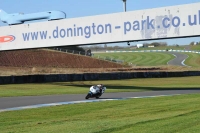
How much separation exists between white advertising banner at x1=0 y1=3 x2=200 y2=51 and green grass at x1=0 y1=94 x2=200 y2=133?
10.9 metres

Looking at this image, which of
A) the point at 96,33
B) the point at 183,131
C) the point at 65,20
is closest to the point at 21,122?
the point at 183,131

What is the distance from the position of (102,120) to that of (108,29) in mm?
17321

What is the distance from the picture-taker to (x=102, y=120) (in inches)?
491

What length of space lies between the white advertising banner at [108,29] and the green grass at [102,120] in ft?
35.6

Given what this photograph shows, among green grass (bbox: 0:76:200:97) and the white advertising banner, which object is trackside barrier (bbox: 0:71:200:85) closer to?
green grass (bbox: 0:76:200:97)

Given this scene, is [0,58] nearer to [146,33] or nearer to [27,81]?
[27,81]

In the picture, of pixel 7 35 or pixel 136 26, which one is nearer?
pixel 136 26

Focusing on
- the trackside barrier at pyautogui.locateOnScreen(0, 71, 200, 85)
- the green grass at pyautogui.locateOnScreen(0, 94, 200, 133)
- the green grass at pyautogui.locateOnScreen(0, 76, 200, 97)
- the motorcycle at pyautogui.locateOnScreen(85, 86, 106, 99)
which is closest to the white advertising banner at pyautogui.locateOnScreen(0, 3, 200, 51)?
the trackside barrier at pyautogui.locateOnScreen(0, 71, 200, 85)

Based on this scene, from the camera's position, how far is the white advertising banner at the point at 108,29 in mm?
26086

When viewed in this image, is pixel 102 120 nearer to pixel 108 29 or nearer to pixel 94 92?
pixel 94 92

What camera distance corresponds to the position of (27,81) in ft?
119

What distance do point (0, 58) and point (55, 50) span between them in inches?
458

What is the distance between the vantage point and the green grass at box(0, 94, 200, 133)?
1043cm

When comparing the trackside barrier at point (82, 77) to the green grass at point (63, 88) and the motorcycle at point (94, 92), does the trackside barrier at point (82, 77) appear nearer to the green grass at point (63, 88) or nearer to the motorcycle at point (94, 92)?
the green grass at point (63, 88)
